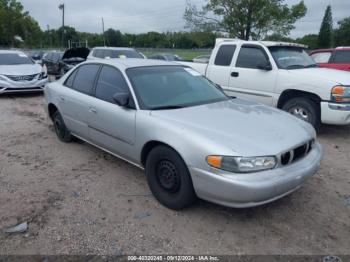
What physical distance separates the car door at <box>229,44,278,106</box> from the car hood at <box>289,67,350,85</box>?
505 millimetres

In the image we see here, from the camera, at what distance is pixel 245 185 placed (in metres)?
2.84

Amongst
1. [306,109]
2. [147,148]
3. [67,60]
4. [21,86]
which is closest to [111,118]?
[147,148]

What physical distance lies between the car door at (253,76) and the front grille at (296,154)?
318 centimetres

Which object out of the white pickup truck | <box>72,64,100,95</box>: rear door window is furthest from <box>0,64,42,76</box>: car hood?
<box>72,64,100,95</box>: rear door window

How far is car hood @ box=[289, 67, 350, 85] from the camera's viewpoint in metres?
5.85

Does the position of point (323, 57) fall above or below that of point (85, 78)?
above

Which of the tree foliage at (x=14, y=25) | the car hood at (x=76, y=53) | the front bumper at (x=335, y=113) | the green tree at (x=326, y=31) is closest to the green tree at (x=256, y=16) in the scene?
the car hood at (x=76, y=53)

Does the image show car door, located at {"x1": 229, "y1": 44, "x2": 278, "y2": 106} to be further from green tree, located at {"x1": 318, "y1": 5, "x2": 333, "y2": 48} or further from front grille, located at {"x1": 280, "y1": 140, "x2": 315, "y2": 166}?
green tree, located at {"x1": 318, "y1": 5, "x2": 333, "y2": 48}

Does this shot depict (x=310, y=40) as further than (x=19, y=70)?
Yes

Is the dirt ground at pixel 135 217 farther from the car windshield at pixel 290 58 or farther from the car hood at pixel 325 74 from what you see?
the car windshield at pixel 290 58

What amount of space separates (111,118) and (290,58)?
4.42 meters

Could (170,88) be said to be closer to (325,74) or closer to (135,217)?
(135,217)

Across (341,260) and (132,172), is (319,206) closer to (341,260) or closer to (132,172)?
(341,260)

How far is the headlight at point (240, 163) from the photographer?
289cm
